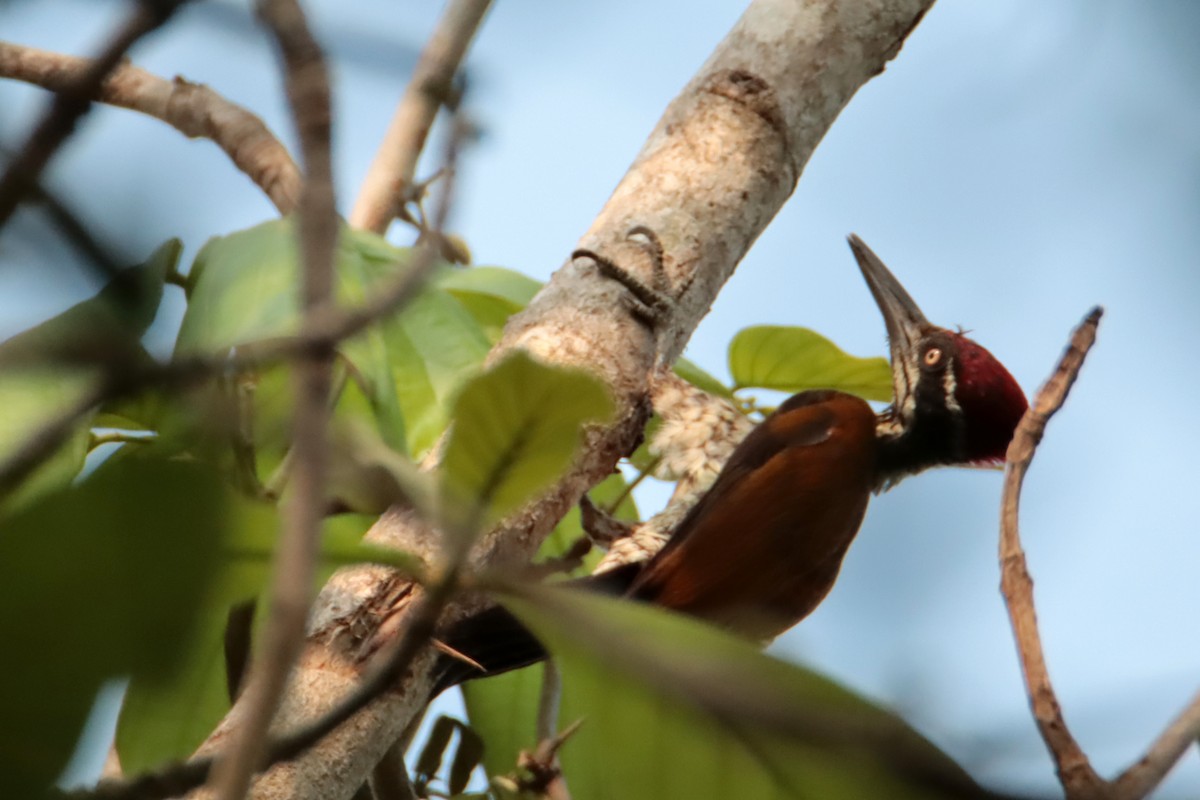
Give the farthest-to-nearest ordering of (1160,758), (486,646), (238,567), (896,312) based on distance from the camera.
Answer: (896,312), (486,646), (238,567), (1160,758)

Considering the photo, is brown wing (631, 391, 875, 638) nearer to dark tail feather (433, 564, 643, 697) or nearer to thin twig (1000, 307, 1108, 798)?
dark tail feather (433, 564, 643, 697)

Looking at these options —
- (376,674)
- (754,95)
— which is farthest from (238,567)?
(754,95)

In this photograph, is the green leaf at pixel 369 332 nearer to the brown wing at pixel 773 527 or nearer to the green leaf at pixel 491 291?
the green leaf at pixel 491 291

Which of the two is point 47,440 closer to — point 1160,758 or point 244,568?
point 244,568

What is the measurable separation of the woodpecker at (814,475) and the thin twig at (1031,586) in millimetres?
1038

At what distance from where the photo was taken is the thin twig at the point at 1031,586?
50 centimetres

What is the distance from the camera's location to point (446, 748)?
6.15ft

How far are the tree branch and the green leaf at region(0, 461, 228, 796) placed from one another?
76cm

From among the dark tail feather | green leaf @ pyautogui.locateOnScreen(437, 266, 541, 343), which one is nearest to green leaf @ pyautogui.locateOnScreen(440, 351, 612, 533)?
the dark tail feather

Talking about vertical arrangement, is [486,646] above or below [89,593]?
below

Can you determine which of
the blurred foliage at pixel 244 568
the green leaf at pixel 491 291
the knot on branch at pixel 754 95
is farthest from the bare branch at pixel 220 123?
the blurred foliage at pixel 244 568

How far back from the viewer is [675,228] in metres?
1.78

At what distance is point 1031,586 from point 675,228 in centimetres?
115

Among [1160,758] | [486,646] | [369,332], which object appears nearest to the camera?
[1160,758]
